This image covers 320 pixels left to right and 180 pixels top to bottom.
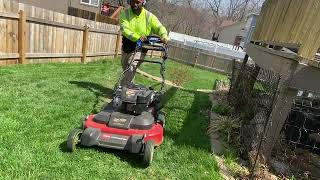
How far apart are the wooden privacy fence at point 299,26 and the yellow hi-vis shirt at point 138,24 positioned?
2147 millimetres

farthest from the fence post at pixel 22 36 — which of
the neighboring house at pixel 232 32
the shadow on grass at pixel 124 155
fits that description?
the neighboring house at pixel 232 32

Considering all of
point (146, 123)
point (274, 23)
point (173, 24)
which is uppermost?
point (274, 23)

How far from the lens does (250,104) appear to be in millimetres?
7113

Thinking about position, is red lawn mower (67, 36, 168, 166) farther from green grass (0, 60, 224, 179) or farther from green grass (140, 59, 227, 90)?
green grass (140, 59, 227, 90)

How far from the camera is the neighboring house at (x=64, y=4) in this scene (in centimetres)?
2150

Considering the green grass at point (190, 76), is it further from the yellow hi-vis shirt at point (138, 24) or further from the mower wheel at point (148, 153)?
the mower wheel at point (148, 153)

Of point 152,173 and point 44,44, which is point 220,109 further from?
point 44,44

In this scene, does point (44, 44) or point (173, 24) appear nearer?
point (44, 44)

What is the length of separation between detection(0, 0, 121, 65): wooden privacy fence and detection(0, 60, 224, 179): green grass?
3.66 feet

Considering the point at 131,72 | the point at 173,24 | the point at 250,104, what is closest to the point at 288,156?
the point at 250,104

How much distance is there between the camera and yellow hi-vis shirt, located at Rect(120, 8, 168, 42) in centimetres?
708

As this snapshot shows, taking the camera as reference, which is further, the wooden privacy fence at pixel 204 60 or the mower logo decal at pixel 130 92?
the wooden privacy fence at pixel 204 60

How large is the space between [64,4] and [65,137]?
19463 millimetres

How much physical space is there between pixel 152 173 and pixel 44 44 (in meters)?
7.54
